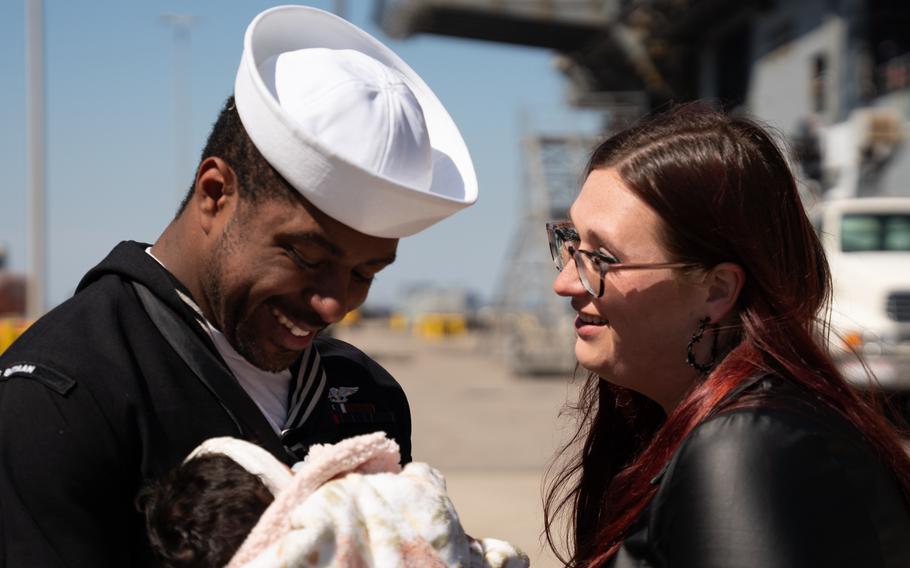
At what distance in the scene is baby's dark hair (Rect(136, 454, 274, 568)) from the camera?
6.81 ft

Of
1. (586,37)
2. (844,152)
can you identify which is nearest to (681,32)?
(586,37)

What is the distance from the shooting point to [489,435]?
44.5 feet

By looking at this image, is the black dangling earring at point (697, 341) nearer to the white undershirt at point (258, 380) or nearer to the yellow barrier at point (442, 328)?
the white undershirt at point (258, 380)

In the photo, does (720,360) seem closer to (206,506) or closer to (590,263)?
(590,263)

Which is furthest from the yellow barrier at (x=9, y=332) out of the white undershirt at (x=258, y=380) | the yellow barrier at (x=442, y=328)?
the yellow barrier at (x=442, y=328)

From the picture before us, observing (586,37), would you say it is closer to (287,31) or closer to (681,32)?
(681,32)

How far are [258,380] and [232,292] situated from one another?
0.85 feet

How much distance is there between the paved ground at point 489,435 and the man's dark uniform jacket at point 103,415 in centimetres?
140

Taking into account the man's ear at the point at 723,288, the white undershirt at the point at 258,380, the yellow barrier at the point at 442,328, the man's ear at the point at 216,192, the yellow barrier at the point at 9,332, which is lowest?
the yellow barrier at the point at 442,328

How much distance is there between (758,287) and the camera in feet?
7.89

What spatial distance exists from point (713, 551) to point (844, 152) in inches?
865

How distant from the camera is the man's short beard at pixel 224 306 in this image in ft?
7.64

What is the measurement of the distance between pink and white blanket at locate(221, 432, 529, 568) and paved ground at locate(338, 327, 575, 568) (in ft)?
3.83

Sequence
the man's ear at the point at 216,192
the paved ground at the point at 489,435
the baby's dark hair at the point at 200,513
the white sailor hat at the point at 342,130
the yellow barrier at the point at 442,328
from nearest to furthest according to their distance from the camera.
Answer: the baby's dark hair at the point at 200,513 < the white sailor hat at the point at 342,130 < the man's ear at the point at 216,192 < the paved ground at the point at 489,435 < the yellow barrier at the point at 442,328
